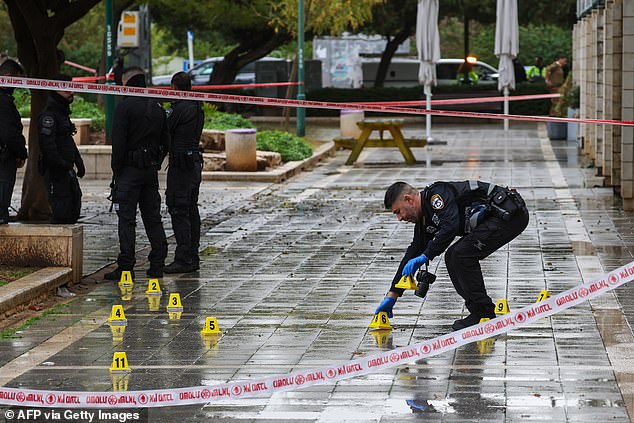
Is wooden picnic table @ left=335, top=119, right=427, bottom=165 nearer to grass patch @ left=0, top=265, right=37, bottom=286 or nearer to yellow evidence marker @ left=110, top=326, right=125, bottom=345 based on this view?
grass patch @ left=0, top=265, right=37, bottom=286

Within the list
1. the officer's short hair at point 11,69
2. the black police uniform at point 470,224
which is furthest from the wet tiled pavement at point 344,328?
the officer's short hair at point 11,69

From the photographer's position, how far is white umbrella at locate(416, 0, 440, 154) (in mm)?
27297

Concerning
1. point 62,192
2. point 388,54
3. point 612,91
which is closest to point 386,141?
point 612,91

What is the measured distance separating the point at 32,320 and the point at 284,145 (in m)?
14.7

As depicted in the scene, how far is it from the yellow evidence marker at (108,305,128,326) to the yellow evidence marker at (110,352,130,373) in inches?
57.6

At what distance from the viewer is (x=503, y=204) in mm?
8695

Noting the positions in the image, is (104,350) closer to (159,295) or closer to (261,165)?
(159,295)

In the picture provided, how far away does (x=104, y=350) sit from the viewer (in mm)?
8555

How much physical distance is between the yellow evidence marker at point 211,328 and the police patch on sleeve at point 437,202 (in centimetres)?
171

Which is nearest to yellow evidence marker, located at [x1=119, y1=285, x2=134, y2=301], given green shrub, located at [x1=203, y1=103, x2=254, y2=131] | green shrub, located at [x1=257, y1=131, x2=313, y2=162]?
green shrub, located at [x1=257, y1=131, x2=313, y2=162]

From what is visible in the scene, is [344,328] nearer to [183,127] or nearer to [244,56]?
[183,127]

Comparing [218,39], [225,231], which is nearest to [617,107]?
[225,231]

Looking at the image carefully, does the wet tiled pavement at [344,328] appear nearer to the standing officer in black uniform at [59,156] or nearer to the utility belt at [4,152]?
the standing officer in black uniform at [59,156]

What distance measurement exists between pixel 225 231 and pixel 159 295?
13.9 feet
